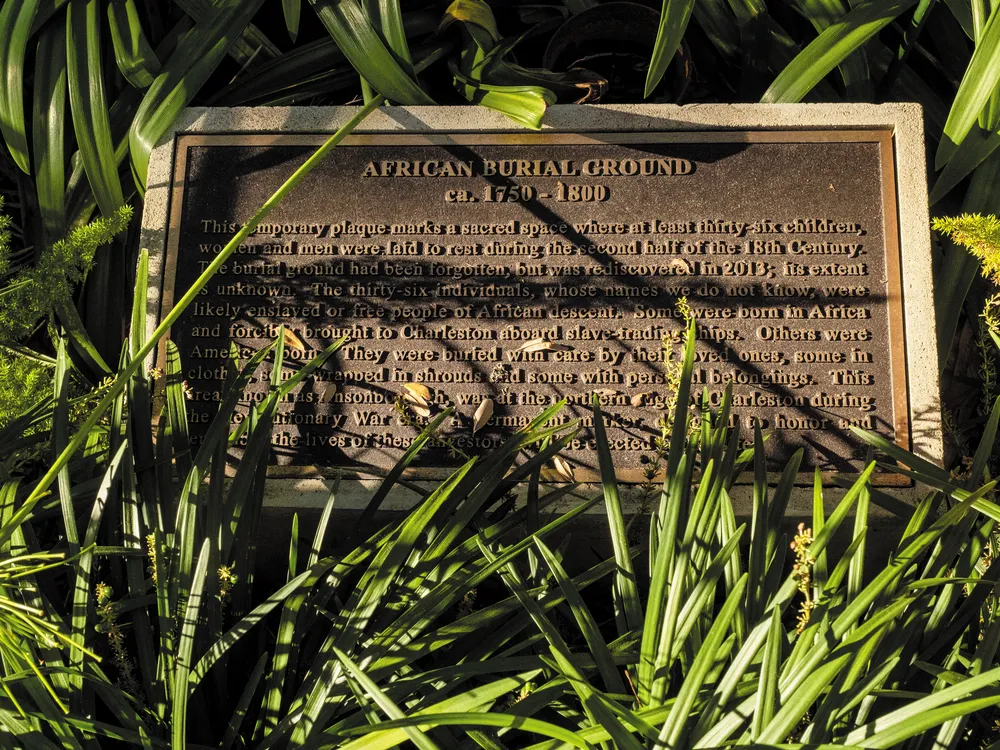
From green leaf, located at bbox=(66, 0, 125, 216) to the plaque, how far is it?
201mm

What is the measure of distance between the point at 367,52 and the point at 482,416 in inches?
42.1

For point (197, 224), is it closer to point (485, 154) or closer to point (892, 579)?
point (485, 154)

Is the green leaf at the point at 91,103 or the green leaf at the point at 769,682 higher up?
the green leaf at the point at 91,103

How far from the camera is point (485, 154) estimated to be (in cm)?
220

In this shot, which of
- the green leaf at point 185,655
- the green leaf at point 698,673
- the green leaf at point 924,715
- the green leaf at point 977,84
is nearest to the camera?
the green leaf at point 924,715

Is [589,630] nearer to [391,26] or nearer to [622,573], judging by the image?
[622,573]

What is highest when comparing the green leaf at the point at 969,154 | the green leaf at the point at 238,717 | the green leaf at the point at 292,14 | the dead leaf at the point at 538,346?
the green leaf at the point at 292,14

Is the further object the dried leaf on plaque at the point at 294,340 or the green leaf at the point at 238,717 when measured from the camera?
the dried leaf on plaque at the point at 294,340

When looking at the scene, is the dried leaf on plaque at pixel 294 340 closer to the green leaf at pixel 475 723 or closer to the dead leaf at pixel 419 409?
the dead leaf at pixel 419 409

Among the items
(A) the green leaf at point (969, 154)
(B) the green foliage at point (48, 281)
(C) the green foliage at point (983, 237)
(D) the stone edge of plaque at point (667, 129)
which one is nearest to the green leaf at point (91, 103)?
(D) the stone edge of plaque at point (667, 129)

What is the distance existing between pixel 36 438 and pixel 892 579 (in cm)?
176

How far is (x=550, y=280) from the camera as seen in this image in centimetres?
211

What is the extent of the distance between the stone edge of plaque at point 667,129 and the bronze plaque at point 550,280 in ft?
0.10

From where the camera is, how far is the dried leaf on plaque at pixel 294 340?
208 cm
